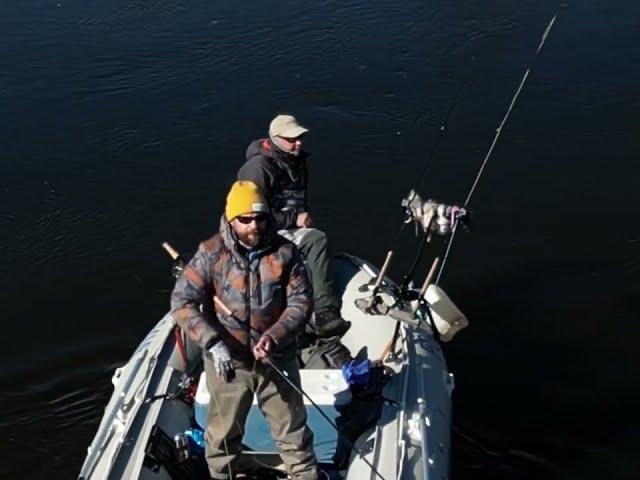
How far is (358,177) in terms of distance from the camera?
9.86 meters

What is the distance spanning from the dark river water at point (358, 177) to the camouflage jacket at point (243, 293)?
8.51ft

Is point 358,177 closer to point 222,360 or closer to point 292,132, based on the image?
point 292,132

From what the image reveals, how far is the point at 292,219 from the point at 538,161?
449 centimetres

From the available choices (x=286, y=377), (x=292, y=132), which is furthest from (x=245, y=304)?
(x=292, y=132)

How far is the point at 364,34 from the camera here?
12.9 metres

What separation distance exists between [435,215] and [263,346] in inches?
71.7

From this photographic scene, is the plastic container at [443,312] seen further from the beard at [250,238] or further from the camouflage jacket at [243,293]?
the beard at [250,238]

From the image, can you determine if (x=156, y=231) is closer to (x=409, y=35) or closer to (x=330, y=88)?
(x=330, y=88)

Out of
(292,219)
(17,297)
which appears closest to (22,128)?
(17,297)

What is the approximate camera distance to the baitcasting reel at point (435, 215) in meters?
5.65

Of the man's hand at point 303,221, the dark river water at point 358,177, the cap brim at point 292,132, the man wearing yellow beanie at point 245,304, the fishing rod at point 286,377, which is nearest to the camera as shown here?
the man wearing yellow beanie at point 245,304

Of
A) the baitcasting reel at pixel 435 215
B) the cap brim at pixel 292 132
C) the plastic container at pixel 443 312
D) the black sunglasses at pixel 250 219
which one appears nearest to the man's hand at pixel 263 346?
the black sunglasses at pixel 250 219

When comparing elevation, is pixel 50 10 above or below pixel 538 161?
above

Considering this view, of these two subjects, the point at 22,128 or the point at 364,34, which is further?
the point at 364,34
